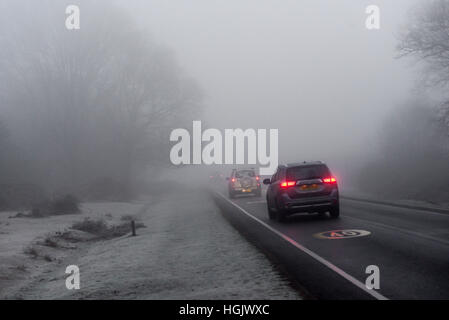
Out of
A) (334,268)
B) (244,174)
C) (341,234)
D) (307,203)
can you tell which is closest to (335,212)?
(307,203)

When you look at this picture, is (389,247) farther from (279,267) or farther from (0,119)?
(0,119)

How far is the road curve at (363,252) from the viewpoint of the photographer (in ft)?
25.3

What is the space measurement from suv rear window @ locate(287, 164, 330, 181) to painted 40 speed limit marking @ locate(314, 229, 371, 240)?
308 centimetres

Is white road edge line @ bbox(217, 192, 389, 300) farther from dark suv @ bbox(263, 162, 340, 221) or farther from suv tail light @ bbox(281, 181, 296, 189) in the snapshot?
suv tail light @ bbox(281, 181, 296, 189)

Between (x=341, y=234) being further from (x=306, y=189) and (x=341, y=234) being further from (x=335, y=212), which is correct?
(x=335, y=212)

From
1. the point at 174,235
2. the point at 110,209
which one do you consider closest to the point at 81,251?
the point at 174,235

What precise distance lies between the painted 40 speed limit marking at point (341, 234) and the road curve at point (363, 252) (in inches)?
3.3

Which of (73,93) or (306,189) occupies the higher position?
(73,93)

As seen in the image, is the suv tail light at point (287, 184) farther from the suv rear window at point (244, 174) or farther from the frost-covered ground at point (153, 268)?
the suv rear window at point (244, 174)

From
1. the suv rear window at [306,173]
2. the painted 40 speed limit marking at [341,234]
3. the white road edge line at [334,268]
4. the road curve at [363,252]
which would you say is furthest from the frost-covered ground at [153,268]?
the suv rear window at [306,173]

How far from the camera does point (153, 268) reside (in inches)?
424

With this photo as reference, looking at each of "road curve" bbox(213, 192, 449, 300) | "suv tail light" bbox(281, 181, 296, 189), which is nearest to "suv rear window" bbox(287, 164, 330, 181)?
"suv tail light" bbox(281, 181, 296, 189)

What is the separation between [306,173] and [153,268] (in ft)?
25.7

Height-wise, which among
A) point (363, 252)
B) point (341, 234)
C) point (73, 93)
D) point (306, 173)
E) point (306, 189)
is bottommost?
point (341, 234)
